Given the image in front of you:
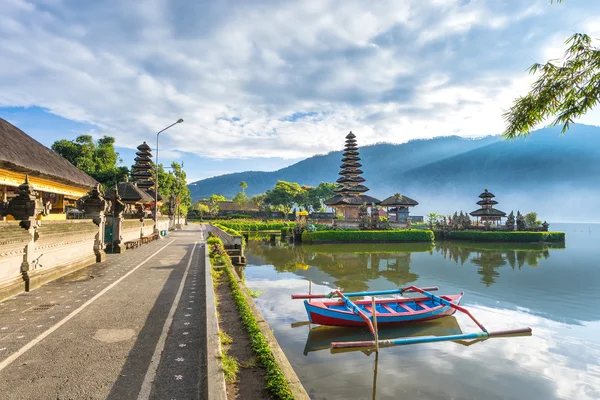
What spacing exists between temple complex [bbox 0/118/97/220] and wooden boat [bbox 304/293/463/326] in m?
12.1

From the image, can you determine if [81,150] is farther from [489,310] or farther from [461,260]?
[489,310]

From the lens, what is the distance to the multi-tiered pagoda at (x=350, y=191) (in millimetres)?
54438

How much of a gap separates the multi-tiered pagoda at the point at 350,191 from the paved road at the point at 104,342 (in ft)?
146

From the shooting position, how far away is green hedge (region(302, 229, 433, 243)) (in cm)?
3903

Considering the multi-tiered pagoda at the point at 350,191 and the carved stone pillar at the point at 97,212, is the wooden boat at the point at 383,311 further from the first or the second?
the multi-tiered pagoda at the point at 350,191

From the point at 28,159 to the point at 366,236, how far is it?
32.0 meters

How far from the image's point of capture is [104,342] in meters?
6.28

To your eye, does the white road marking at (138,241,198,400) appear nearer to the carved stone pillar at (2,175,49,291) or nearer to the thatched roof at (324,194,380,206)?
the carved stone pillar at (2,175,49,291)

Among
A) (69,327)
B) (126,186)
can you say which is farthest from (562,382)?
(126,186)

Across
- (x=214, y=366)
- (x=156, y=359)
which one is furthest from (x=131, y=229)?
(x=214, y=366)

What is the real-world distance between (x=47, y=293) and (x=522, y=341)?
13.6 metres

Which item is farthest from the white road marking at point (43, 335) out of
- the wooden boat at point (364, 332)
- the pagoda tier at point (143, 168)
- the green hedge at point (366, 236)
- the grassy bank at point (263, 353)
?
the pagoda tier at point (143, 168)

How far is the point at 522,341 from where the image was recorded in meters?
9.66

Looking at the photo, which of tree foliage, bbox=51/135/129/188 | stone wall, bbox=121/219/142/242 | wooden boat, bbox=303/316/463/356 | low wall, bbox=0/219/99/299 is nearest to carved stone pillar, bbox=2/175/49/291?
low wall, bbox=0/219/99/299
